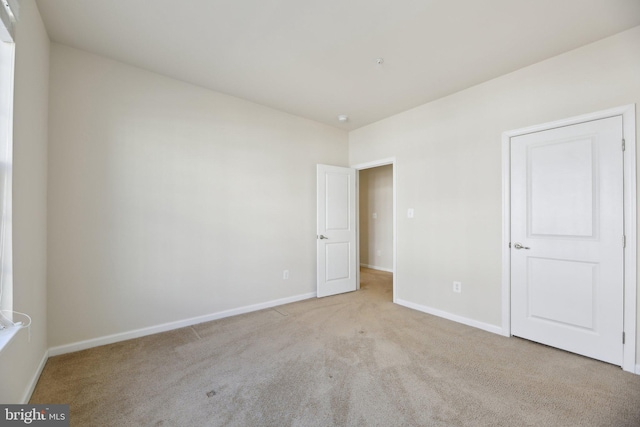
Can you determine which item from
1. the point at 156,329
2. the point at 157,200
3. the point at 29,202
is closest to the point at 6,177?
the point at 29,202

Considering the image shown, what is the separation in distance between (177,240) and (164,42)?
6.03 feet

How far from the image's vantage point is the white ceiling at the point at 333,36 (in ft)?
6.38

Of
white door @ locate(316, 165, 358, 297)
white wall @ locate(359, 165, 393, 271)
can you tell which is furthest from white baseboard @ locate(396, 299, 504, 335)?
white wall @ locate(359, 165, 393, 271)

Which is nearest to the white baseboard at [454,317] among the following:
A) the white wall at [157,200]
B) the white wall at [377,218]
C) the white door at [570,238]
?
the white door at [570,238]

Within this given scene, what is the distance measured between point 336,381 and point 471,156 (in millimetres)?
2642

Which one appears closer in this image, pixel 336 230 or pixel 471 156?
pixel 471 156

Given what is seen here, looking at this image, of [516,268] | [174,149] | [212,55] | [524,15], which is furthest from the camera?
[174,149]

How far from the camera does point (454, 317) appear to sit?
320cm

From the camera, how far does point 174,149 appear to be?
2943 mm

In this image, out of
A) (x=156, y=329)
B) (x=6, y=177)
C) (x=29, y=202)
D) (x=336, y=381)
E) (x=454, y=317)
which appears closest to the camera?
(x=6, y=177)

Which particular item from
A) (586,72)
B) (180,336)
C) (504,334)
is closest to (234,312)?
(180,336)

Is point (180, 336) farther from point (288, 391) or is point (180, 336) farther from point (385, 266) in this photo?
point (385, 266)

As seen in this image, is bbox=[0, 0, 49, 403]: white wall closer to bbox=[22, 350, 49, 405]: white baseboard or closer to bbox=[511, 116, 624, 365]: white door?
bbox=[22, 350, 49, 405]: white baseboard

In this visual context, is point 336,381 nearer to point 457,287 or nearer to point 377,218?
point 457,287
